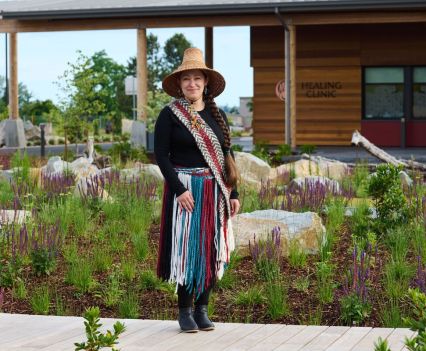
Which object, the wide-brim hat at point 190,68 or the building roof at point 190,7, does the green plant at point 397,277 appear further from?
the building roof at point 190,7

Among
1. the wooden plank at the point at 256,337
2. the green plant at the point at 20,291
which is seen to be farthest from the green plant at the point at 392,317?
the green plant at the point at 20,291

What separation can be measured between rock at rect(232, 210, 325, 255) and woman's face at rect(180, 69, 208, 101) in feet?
8.65

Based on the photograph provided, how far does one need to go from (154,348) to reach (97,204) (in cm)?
523

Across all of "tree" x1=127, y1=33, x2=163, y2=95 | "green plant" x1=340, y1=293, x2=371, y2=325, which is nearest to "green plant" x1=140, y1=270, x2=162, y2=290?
"green plant" x1=340, y1=293, x2=371, y2=325

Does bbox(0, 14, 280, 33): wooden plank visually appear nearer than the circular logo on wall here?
Yes

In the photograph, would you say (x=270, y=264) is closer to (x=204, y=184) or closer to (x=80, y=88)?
(x=204, y=184)

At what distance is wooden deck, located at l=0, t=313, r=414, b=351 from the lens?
A: 6031 millimetres

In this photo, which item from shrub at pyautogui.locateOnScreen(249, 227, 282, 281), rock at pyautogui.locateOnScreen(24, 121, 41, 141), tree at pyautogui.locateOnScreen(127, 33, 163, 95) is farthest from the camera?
tree at pyautogui.locateOnScreen(127, 33, 163, 95)

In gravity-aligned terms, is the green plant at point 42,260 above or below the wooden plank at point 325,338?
above

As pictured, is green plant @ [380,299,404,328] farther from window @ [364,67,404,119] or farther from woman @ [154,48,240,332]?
window @ [364,67,404,119]

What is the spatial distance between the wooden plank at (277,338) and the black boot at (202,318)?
1.58 feet

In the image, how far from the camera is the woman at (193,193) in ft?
21.5

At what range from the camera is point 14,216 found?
31.6 feet

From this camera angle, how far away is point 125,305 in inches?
297
